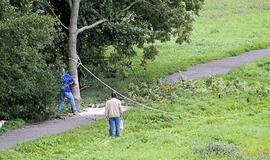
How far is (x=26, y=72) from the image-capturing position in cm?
1959

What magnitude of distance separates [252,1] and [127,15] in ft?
124

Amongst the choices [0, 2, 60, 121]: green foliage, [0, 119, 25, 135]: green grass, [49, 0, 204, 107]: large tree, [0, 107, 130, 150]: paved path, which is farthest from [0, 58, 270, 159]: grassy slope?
[49, 0, 204, 107]: large tree

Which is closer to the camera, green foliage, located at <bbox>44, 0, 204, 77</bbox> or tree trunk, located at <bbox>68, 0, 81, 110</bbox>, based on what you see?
tree trunk, located at <bbox>68, 0, 81, 110</bbox>

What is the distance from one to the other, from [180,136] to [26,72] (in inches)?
268

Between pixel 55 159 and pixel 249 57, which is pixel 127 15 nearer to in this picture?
pixel 249 57

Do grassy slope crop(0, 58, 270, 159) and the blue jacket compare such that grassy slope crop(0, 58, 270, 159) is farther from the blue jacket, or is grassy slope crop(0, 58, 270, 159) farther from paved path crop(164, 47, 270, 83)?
paved path crop(164, 47, 270, 83)

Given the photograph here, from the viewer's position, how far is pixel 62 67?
70.7 ft

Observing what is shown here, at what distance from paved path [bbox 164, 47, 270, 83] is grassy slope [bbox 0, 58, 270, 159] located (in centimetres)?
698

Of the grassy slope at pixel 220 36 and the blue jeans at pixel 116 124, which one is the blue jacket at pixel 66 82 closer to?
the blue jeans at pixel 116 124

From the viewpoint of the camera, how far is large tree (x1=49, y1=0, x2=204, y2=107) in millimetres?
25656

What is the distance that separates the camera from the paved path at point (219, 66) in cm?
3012

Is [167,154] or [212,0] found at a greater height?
[212,0]

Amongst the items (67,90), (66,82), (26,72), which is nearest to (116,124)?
(26,72)

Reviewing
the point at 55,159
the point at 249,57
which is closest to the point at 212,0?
the point at 249,57
